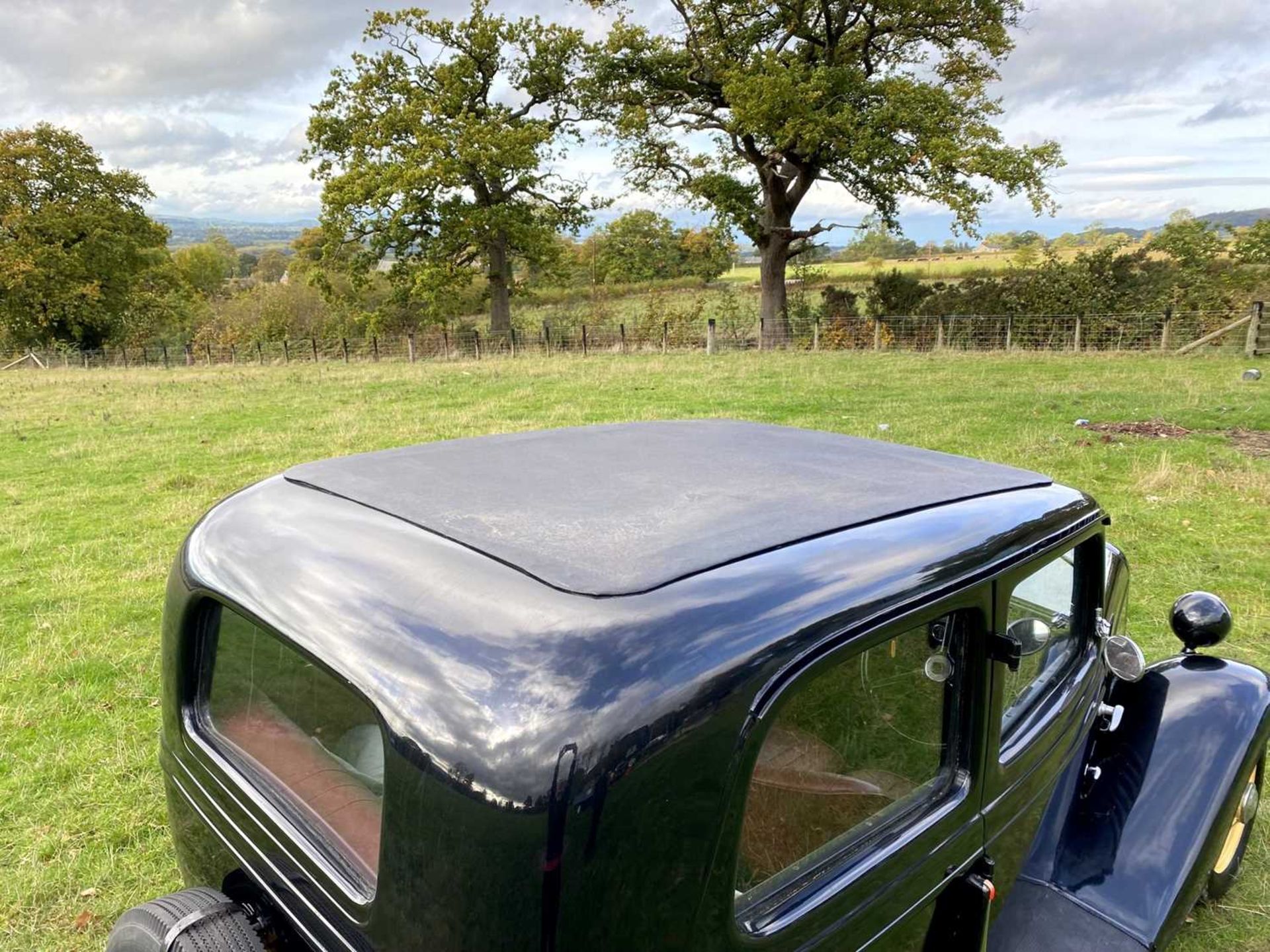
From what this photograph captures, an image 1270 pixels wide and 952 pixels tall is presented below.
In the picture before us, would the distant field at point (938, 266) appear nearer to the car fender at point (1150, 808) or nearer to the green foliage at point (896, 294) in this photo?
the green foliage at point (896, 294)

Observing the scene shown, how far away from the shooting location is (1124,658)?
2035 mm

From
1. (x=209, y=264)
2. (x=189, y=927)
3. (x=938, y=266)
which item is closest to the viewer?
(x=189, y=927)

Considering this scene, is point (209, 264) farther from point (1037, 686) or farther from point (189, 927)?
point (1037, 686)

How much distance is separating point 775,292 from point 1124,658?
2525cm

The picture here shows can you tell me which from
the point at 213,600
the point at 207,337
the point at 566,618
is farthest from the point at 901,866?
the point at 207,337

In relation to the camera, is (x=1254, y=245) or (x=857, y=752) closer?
(x=857, y=752)

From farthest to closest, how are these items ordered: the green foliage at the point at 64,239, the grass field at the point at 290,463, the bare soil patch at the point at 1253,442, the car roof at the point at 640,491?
1. the green foliage at the point at 64,239
2. the bare soil patch at the point at 1253,442
3. the grass field at the point at 290,463
4. the car roof at the point at 640,491

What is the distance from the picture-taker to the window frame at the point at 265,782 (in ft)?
3.91

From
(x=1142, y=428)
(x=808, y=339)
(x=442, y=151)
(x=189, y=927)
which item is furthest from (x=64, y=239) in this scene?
(x=189, y=927)

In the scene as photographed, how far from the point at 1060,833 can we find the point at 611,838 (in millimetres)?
1678

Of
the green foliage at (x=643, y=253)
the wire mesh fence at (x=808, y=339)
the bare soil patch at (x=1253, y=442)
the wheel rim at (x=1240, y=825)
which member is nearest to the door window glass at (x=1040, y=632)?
the wheel rim at (x=1240, y=825)

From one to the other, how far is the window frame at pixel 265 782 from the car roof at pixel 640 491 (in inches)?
11.8

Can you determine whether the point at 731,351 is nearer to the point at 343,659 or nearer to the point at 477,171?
the point at 477,171

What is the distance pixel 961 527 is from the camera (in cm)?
152
